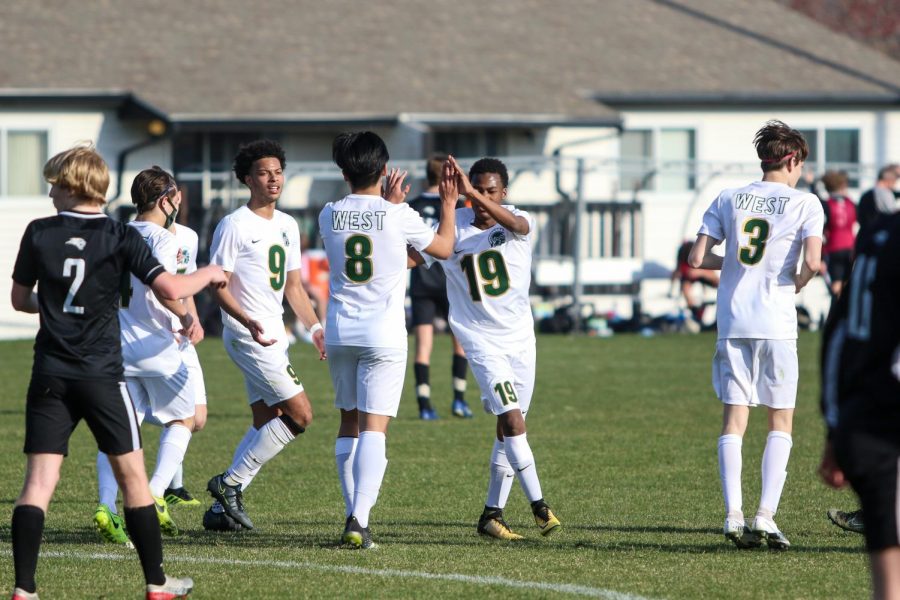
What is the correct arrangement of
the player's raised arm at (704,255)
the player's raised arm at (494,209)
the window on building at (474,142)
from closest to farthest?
the player's raised arm at (494,209) → the player's raised arm at (704,255) → the window on building at (474,142)

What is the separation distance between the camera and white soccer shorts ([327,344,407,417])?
24.1 feet

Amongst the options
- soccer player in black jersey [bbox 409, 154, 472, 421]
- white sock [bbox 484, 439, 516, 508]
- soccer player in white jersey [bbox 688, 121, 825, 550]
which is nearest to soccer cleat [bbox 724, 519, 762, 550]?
soccer player in white jersey [bbox 688, 121, 825, 550]

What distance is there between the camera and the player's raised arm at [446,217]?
286 inches

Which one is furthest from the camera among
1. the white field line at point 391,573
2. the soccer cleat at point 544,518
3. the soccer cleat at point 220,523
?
the soccer cleat at point 220,523

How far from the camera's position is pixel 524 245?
792 cm

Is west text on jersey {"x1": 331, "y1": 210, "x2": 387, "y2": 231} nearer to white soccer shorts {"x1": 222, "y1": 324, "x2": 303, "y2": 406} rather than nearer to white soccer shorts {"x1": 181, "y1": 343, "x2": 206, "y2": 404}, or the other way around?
white soccer shorts {"x1": 222, "y1": 324, "x2": 303, "y2": 406}

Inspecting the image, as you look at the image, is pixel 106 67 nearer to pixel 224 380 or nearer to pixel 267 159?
pixel 224 380

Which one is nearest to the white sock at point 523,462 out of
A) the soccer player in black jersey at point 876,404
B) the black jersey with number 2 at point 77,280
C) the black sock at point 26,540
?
the black jersey with number 2 at point 77,280

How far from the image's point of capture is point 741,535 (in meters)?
7.27

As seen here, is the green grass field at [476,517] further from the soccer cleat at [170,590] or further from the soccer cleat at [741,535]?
the soccer cleat at [170,590]

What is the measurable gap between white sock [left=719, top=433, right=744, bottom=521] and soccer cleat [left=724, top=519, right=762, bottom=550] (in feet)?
0.11

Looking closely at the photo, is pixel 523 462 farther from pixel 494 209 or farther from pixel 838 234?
pixel 838 234

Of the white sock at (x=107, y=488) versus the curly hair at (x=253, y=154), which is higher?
the curly hair at (x=253, y=154)

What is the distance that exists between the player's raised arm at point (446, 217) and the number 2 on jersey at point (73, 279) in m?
2.05
